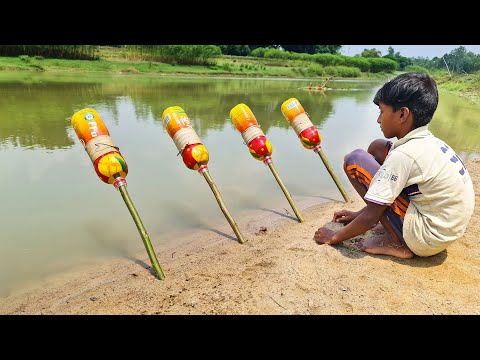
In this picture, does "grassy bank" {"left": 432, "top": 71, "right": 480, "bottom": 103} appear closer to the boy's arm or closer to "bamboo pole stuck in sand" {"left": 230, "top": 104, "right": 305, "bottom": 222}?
"bamboo pole stuck in sand" {"left": 230, "top": 104, "right": 305, "bottom": 222}

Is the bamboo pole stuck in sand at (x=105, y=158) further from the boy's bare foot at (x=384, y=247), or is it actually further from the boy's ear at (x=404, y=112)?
the boy's ear at (x=404, y=112)

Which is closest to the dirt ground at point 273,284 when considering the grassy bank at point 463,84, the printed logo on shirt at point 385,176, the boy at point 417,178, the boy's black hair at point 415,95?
the boy at point 417,178

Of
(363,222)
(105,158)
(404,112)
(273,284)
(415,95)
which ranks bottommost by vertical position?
(273,284)

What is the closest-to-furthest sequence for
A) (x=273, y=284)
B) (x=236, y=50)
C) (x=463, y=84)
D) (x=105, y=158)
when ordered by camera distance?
(x=273, y=284) < (x=105, y=158) < (x=463, y=84) < (x=236, y=50)

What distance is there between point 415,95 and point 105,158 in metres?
2.59

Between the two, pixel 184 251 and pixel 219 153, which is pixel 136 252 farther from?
pixel 219 153

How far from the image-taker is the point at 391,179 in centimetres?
246

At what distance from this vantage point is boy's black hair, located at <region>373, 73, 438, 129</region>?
2.43 meters

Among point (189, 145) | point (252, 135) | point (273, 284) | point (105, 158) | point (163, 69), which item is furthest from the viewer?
point (163, 69)

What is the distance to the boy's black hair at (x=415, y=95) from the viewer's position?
2.43 m

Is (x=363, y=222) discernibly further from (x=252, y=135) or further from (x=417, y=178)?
(x=252, y=135)

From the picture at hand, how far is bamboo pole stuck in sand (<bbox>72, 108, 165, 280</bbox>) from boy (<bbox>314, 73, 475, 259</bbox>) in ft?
5.99

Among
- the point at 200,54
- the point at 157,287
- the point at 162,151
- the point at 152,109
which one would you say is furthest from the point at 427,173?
the point at 200,54

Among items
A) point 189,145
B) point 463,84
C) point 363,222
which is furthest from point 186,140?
point 463,84
